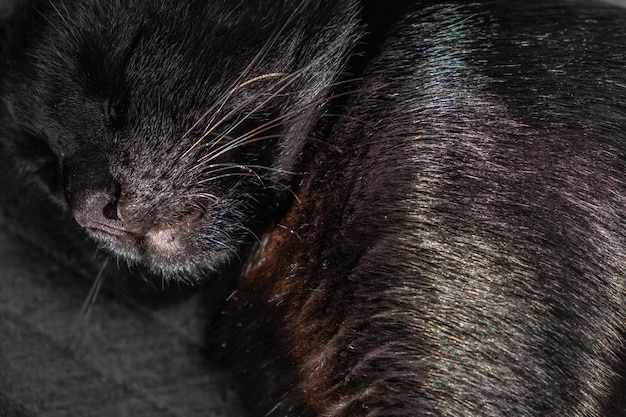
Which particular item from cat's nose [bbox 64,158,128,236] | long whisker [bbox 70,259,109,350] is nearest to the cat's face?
cat's nose [bbox 64,158,128,236]

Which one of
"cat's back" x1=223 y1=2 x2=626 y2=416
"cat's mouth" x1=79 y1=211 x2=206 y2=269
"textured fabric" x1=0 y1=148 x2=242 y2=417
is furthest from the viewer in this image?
"textured fabric" x1=0 y1=148 x2=242 y2=417

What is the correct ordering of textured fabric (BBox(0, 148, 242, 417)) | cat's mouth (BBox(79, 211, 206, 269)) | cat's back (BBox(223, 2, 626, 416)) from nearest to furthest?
cat's back (BBox(223, 2, 626, 416)), cat's mouth (BBox(79, 211, 206, 269)), textured fabric (BBox(0, 148, 242, 417))

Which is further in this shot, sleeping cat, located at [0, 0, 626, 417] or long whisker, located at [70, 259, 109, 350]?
long whisker, located at [70, 259, 109, 350]

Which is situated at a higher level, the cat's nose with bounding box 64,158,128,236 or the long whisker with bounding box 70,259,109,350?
the cat's nose with bounding box 64,158,128,236

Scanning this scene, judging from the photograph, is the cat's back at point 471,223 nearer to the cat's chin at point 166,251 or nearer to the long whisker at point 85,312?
the cat's chin at point 166,251

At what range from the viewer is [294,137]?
1.12m

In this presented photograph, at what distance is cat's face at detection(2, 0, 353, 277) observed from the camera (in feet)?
3.55

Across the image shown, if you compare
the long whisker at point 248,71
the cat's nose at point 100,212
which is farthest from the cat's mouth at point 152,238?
the long whisker at point 248,71

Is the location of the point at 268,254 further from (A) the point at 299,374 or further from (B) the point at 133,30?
(B) the point at 133,30

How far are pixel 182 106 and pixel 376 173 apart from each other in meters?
0.26

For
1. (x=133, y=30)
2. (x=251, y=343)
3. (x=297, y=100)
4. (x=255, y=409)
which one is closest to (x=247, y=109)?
(x=297, y=100)

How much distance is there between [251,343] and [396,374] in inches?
10.4

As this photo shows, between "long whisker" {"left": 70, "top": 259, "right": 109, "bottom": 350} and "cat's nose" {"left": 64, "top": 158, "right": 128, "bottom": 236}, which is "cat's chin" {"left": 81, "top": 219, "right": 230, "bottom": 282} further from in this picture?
"long whisker" {"left": 70, "top": 259, "right": 109, "bottom": 350}

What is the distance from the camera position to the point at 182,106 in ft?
3.55
